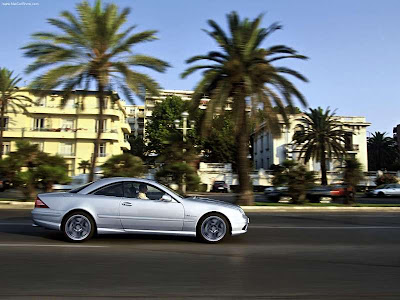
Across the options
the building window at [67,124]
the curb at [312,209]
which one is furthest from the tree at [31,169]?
the building window at [67,124]

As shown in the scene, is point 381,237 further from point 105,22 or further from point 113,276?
point 105,22

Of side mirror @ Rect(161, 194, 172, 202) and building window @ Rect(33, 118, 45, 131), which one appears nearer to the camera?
side mirror @ Rect(161, 194, 172, 202)

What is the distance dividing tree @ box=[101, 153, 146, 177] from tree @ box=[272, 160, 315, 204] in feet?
24.2

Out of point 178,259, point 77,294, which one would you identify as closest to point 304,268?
point 178,259

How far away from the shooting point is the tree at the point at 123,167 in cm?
1850

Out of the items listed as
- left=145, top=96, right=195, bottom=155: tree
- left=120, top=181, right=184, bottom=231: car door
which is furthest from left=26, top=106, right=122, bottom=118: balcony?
left=120, top=181, right=184, bottom=231: car door

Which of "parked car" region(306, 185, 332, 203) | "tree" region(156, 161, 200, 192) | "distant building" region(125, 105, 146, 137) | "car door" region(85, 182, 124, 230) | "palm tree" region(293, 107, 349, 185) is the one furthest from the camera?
"distant building" region(125, 105, 146, 137)

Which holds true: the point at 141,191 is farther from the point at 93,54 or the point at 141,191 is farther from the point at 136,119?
the point at 136,119

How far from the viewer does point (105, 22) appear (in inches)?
763

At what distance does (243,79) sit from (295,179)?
240 inches

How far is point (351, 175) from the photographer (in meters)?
20.6

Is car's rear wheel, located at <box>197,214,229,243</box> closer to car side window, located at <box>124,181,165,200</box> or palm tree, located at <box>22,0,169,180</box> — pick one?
car side window, located at <box>124,181,165,200</box>

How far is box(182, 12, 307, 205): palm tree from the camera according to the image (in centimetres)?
1822

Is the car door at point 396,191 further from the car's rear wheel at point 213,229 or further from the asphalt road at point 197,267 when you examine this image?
the car's rear wheel at point 213,229
